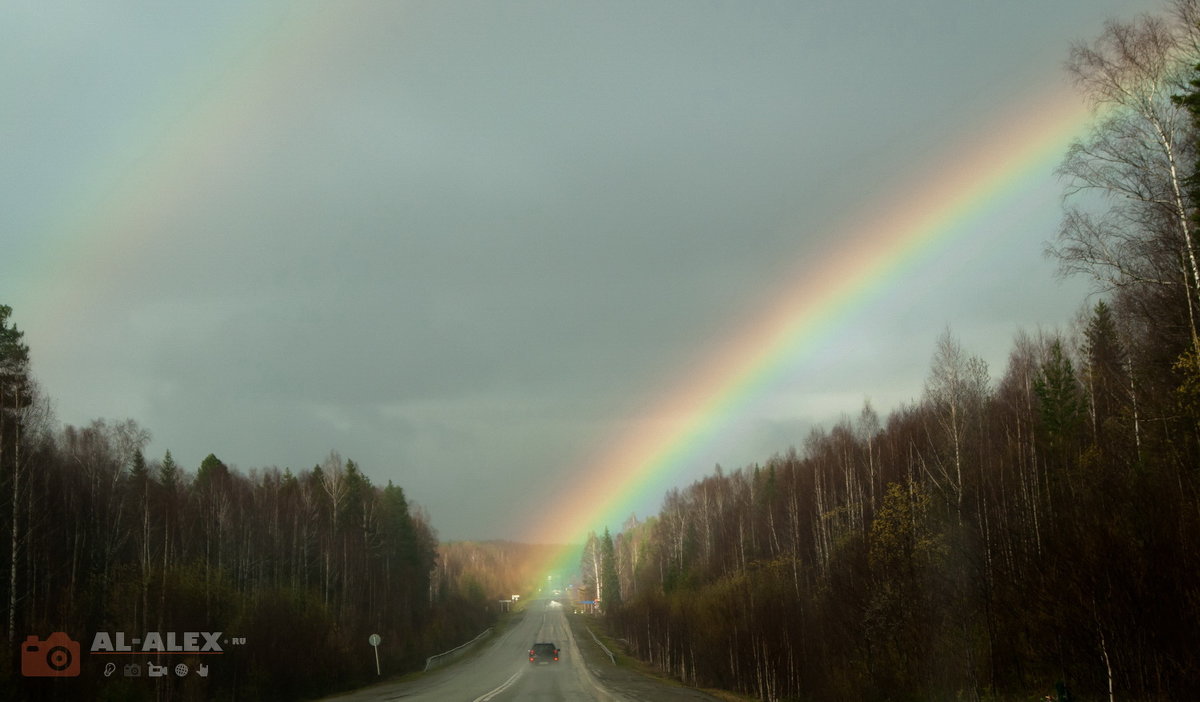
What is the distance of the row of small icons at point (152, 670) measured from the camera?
84.4ft

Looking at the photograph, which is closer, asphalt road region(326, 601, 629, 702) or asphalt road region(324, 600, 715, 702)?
asphalt road region(324, 600, 715, 702)

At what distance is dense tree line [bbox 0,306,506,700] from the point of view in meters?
31.3

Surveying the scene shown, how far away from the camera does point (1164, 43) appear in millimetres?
19750

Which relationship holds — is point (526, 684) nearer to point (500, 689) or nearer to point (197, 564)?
point (500, 689)

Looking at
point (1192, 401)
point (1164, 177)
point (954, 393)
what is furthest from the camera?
point (954, 393)

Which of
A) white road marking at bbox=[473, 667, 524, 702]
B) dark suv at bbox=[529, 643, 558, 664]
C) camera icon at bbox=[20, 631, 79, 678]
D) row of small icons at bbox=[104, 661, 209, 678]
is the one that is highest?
camera icon at bbox=[20, 631, 79, 678]

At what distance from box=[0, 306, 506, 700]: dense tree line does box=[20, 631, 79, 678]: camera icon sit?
240 millimetres

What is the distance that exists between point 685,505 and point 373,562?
46.6 m

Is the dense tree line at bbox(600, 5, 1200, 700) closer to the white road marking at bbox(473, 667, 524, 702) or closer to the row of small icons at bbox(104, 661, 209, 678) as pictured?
the white road marking at bbox(473, 667, 524, 702)

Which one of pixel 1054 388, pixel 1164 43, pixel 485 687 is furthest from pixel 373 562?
pixel 1164 43

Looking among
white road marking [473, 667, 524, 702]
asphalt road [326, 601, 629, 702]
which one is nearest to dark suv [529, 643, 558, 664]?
asphalt road [326, 601, 629, 702]

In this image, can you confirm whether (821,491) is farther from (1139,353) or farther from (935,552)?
(1139,353)

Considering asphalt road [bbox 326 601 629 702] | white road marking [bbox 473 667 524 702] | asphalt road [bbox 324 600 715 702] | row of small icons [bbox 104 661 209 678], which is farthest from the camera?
asphalt road [bbox 326 601 629 702]

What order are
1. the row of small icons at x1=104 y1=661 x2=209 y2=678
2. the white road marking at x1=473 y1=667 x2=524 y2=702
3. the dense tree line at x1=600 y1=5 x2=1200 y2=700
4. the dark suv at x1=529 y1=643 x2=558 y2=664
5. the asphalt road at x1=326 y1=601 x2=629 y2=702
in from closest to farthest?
the dense tree line at x1=600 y1=5 x2=1200 y2=700 < the row of small icons at x1=104 y1=661 x2=209 y2=678 < the white road marking at x1=473 y1=667 x2=524 y2=702 < the asphalt road at x1=326 y1=601 x2=629 y2=702 < the dark suv at x1=529 y1=643 x2=558 y2=664
